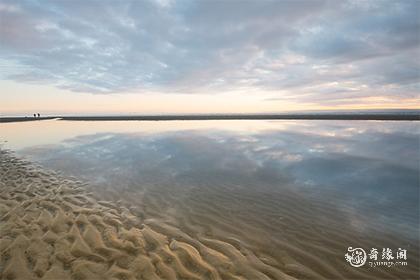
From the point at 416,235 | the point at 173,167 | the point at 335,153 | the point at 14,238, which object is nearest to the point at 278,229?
the point at 416,235

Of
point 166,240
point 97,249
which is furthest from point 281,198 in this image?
point 97,249

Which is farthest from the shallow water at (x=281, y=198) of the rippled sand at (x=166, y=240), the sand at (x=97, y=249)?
the sand at (x=97, y=249)

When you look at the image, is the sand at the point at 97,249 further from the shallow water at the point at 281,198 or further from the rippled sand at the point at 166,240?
the shallow water at the point at 281,198

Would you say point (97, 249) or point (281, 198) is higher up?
point (97, 249)

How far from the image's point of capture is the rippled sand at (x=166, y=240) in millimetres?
4977

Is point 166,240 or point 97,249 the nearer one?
point 97,249

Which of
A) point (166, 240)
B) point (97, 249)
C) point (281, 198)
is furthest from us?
point (281, 198)

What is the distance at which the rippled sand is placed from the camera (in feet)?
16.3

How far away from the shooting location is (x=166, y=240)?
6.12 metres

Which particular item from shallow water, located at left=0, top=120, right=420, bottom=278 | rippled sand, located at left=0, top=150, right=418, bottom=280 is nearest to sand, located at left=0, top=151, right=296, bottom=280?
rippled sand, located at left=0, top=150, right=418, bottom=280

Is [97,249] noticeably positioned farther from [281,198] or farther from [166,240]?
[281,198]

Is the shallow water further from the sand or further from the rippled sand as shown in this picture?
the sand

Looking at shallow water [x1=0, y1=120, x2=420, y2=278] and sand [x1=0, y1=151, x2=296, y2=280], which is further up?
sand [x1=0, y1=151, x2=296, y2=280]

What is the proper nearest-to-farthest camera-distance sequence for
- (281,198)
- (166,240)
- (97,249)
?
(97,249) → (166,240) → (281,198)
